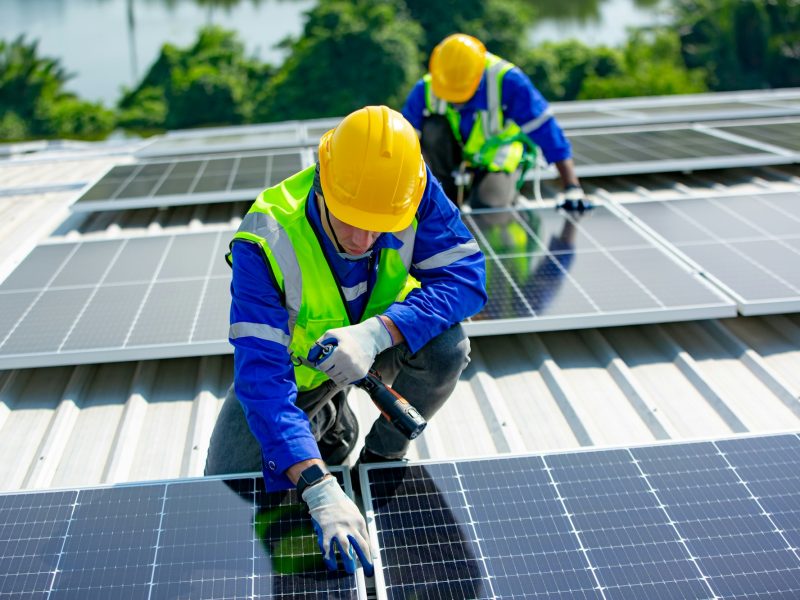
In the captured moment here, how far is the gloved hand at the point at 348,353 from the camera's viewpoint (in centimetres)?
347

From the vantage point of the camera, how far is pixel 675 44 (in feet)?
197

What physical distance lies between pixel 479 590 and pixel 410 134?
2013 millimetres

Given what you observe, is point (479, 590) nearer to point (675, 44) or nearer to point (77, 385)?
point (77, 385)

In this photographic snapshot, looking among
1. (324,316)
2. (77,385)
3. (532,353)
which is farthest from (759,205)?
(77,385)

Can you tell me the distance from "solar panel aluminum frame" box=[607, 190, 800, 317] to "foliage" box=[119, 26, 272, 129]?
165 ft

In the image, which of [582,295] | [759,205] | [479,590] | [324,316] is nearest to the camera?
[479,590]

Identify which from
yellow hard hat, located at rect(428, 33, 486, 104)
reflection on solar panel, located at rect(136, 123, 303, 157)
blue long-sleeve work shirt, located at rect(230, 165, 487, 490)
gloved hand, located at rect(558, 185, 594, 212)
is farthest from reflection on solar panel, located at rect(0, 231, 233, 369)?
reflection on solar panel, located at rect(136, 123, 303, 157)

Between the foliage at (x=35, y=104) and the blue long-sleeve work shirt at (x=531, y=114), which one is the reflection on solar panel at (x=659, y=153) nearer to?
the blue long-sleeve work shirt at (x=531, y=114)

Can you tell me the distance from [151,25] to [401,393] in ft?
257

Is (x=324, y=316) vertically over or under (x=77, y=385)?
over

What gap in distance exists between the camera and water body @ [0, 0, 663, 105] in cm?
6588

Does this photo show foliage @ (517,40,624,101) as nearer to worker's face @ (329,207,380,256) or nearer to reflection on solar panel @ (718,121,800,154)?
reflection on solar panel @ (718,121,800,154)

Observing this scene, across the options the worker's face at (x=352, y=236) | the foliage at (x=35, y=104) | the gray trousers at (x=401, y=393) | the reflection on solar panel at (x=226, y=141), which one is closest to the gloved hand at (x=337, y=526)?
the gray trousers at (x=401, y=393)

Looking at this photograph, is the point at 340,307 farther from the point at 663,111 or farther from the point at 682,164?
the point at 663,111
